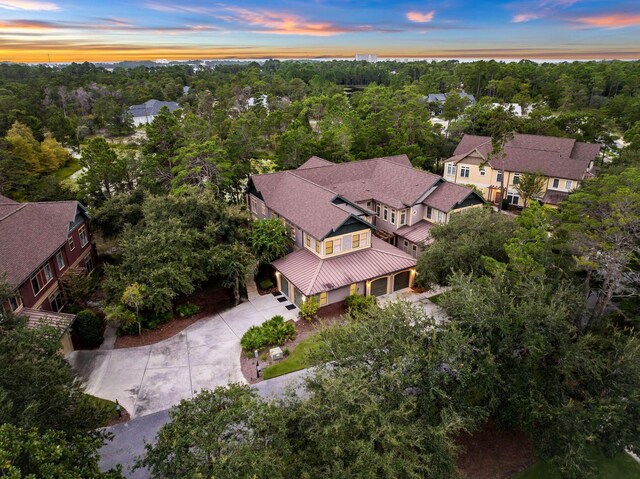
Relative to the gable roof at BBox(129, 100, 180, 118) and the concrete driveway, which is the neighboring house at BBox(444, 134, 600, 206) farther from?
the gable roof at BBox(129, 100, 180, 118)

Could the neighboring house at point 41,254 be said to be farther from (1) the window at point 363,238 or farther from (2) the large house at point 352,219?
(1) the window at point 363,238

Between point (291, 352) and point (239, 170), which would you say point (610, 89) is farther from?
point (291, 352)

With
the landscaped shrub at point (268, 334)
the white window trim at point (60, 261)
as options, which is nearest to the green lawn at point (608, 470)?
the landscaped shrub at point (268, 334)

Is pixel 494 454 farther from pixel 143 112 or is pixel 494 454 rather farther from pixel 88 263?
pixel 143 112

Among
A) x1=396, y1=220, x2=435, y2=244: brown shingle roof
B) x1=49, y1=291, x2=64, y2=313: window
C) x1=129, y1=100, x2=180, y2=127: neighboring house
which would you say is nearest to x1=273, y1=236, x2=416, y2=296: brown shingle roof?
x1=396, y1=220, x2=435, y2=244: brown shingle roof

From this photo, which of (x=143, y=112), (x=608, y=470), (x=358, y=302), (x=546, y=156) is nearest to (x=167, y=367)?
(x=358, y=302)

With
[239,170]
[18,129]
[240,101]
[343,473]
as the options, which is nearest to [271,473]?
[343,473]
